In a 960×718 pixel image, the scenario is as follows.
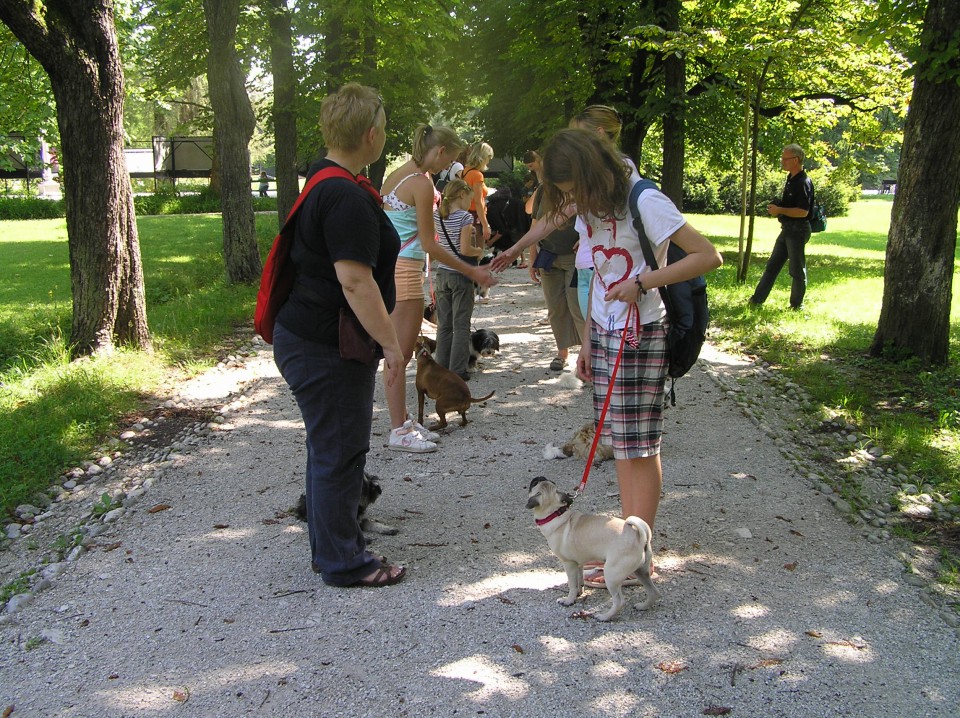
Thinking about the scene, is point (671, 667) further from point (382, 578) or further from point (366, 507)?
point (366, 507)

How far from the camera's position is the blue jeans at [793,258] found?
1030cm

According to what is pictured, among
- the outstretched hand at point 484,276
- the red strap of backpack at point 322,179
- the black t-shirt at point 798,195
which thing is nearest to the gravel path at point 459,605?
the outstretched hand at point 484,276

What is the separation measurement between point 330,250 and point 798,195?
872 centimetres

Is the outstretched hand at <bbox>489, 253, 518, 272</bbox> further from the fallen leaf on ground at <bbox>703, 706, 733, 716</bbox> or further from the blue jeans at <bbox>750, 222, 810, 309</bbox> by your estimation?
the blue jeans at <bbox>750, 222, 810, 309</bbox>

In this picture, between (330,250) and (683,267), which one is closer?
(683,267)

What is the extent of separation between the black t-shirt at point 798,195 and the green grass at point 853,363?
1223 millimetres

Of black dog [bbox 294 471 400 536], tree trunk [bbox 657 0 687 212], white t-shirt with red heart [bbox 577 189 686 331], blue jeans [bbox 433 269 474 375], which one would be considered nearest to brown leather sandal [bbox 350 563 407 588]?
black dog [bbox 294 471 400 536]

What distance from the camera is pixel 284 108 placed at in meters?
15.2

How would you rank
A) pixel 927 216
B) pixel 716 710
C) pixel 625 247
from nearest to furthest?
pixel 716 710, pixel 625 247, pixel 927 216

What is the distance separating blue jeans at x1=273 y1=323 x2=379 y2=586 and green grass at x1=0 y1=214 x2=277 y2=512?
89.2 inches

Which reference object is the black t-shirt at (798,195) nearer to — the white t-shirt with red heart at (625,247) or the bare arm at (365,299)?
the white t-shirt with red heart at (625,247)

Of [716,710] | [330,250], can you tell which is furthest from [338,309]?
[716,710]

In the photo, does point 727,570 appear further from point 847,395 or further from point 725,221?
point 725,221

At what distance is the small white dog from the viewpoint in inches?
130
